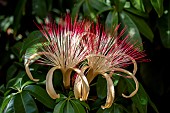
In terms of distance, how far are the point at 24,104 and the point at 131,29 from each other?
1.26 ft

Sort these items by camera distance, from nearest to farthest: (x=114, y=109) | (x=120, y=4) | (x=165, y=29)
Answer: (x=114, y=109)
(x=120, y=4)
(x=165, y=29)

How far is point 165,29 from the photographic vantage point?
1292 millimetres

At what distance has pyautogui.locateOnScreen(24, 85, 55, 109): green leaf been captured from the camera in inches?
39.0

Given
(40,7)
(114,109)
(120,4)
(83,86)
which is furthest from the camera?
(40,7)

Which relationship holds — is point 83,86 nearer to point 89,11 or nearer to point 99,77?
point 99,77

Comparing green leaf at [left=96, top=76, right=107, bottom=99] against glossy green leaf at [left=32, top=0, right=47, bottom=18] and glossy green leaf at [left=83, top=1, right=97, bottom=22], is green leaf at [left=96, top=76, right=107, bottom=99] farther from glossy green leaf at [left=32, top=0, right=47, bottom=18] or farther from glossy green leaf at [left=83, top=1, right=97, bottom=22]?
glossy green leaf at [left=32, top=0, right=47, bottom=18]

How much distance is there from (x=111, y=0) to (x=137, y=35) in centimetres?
13

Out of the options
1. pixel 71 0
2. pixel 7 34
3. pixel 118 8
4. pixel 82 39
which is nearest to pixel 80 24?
pixel 82 39

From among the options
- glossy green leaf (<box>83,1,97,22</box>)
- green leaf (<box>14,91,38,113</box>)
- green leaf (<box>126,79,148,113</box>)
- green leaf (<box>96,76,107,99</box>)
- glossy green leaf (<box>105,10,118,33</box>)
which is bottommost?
green leaf (<box>126,79,148,113</box>)

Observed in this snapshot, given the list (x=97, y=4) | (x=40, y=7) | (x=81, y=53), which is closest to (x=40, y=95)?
(x=81, y=53)

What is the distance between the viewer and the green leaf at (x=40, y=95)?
0.99 m

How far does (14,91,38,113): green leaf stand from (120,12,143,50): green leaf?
1.08 ft

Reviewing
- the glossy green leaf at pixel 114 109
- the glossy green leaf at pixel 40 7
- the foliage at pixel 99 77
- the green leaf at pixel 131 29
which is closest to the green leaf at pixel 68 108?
the foliage at pixel 99 77

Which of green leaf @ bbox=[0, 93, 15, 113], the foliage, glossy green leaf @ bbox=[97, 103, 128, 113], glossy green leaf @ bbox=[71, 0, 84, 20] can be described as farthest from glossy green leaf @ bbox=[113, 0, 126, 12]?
green leaf @ bbox=[0, 93, 15, 113]
